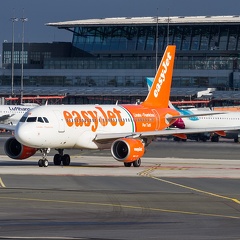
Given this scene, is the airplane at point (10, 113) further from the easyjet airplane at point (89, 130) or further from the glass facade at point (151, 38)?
the easyjet airplane at point (89, 130)

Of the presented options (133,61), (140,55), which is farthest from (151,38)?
(133,61)

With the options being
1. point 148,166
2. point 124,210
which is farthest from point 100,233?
point 148,166

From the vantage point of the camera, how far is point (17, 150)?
187 ft

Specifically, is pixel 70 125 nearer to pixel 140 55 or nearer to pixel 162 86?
pixel 162 86

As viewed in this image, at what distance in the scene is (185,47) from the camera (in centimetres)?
16350

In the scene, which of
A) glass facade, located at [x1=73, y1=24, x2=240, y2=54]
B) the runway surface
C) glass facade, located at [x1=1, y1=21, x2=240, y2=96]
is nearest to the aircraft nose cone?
the runway surface

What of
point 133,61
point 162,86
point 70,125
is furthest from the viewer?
point 133,61

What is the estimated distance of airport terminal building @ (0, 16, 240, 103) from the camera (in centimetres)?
15762

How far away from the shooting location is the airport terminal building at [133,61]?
517ft

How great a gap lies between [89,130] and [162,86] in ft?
28.2

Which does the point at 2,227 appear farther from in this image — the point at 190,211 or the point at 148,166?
the point at 148,166

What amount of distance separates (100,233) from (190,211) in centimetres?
624

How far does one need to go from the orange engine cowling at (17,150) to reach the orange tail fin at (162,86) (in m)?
9.29

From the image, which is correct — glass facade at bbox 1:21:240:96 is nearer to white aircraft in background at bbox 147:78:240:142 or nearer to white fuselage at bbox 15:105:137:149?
white aircraft in background at bbox 147:78:240:142
